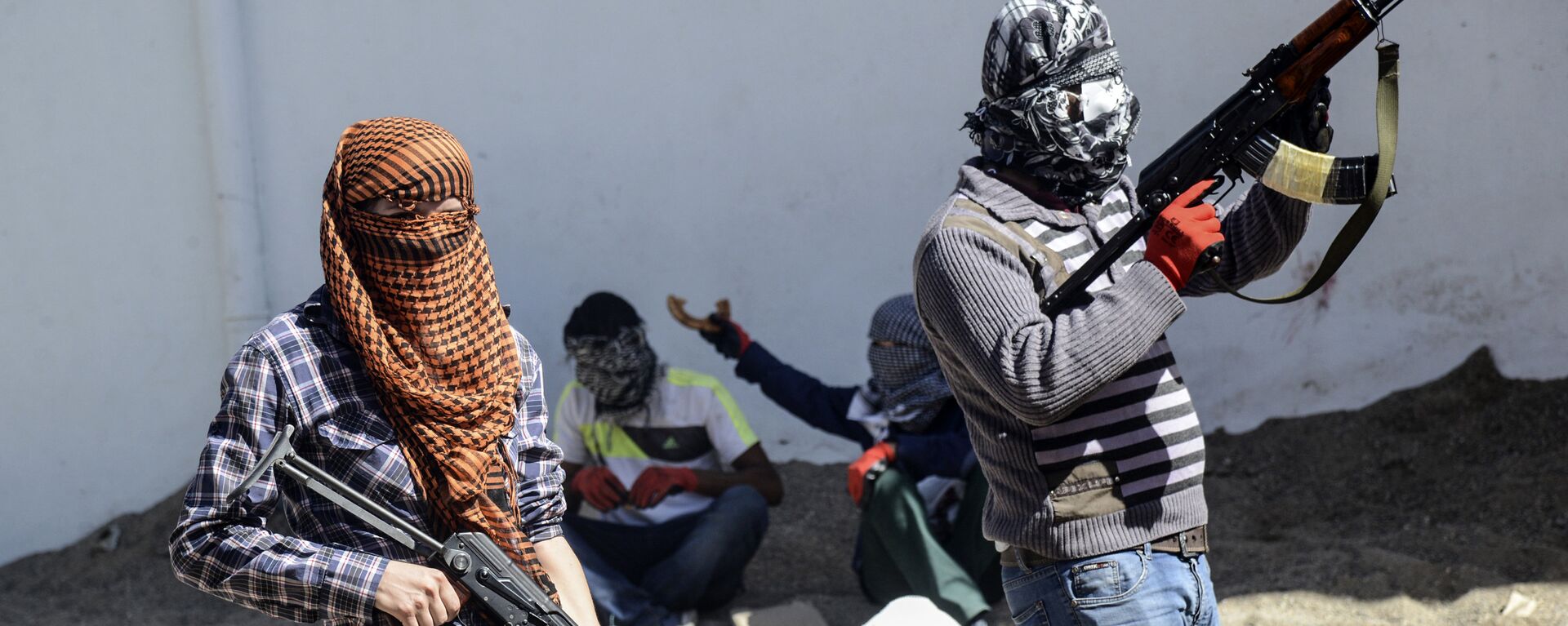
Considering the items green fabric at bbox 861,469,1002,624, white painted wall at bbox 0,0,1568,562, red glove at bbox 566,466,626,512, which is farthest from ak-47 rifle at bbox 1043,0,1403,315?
white painted wall at bbox 0,0,1568,562

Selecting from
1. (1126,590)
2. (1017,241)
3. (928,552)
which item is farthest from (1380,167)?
(928,552)

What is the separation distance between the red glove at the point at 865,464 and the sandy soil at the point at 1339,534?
0.45 meters

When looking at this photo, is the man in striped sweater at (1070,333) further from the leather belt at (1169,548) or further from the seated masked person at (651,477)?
the seated masked person at (651,477)

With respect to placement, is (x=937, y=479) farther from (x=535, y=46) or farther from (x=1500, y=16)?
(x=1500, y=16)

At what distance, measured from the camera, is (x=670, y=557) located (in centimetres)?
393

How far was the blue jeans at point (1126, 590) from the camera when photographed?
170cm

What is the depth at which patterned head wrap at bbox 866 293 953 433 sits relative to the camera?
3.79 metres

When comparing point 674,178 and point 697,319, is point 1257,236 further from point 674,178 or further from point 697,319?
point 674,178

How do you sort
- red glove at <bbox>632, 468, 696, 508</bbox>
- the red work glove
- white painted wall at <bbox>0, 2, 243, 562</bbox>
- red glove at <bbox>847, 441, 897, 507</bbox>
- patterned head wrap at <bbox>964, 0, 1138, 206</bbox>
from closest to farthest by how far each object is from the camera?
patterned head wrap at <bbox>964, 0, 1138, 206</bbox> < red glove at <bbox>847, 441, 897, 507</bbox> < red glove at <bbox>632, 468, 696, 508</bbox> < the red work glove < white painted wall at <bbox>0, 2, 243, 562</bbox>

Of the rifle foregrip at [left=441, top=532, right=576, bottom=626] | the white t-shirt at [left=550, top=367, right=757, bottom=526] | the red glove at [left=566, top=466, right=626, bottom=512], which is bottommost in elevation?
the red glove at [left=566, top=466, right=626, bottom=512]

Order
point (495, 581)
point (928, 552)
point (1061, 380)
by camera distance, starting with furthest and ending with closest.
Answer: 1. point (928, 552)
2. point (495, 581)
3. point (1061, 380)

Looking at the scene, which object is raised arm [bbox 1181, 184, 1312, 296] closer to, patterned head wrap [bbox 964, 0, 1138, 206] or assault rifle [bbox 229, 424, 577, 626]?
patterned head wrap [bbox 964, 0, 1138, 206]

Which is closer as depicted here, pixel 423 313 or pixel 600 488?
pixel 423 313

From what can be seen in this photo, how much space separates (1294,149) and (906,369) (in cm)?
205
